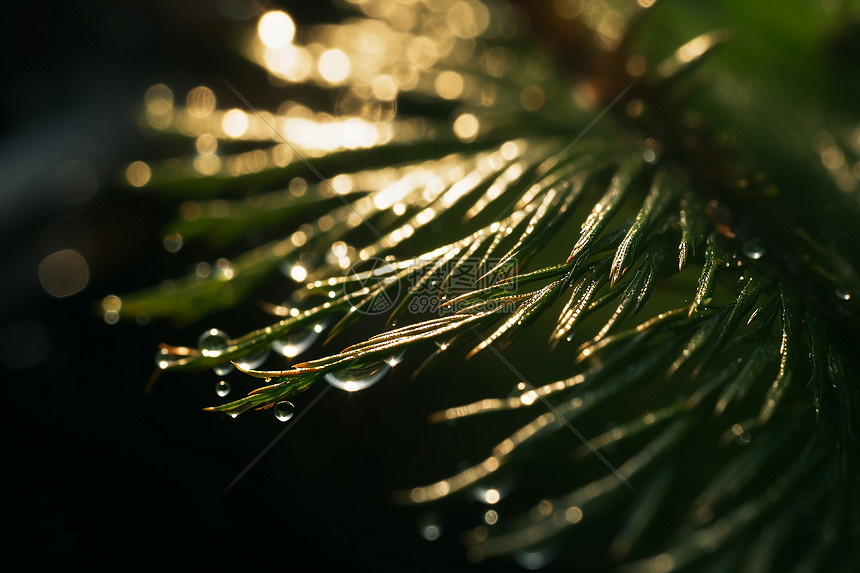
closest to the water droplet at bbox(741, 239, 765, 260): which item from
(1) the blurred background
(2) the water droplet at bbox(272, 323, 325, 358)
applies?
(1) the blurred background

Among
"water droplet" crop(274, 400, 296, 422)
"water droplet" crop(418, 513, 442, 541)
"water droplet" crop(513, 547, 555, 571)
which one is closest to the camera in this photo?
"water droplet" crop(513, 547, 555, 571)

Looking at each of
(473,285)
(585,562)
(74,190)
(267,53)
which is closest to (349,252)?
(473,285)

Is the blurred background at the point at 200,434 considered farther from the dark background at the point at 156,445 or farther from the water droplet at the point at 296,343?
the water droplet at the point at 296,343

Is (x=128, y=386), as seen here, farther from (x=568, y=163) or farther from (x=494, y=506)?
(x=568, y=163)

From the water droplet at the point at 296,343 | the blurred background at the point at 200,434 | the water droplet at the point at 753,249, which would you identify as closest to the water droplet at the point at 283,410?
the water droplet at the point at 296,343

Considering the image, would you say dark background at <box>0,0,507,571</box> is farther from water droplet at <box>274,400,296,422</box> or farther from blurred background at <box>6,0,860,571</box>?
water droplet at <box>274,400,296,422</box>

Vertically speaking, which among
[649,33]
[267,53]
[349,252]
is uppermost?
[267,53]
